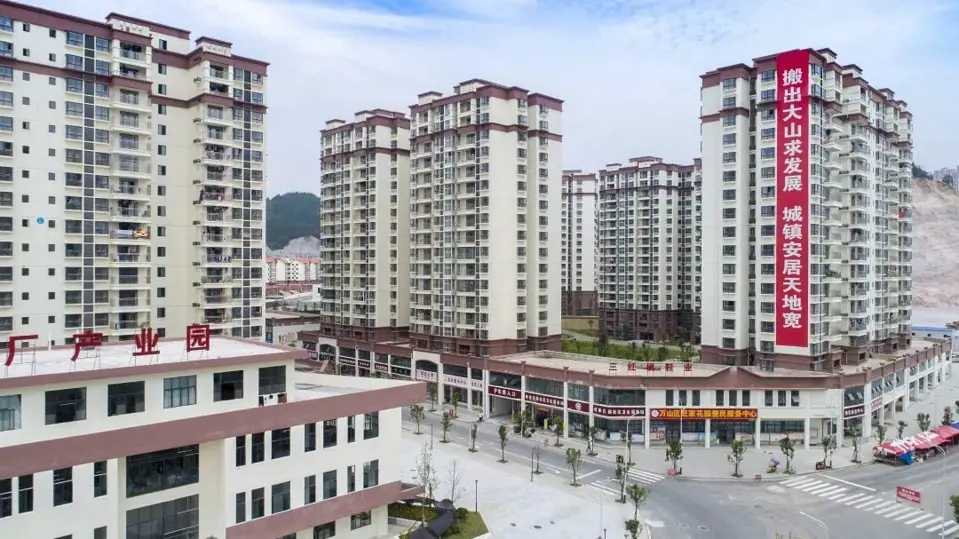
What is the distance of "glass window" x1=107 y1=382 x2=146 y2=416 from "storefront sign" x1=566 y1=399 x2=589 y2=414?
109ft

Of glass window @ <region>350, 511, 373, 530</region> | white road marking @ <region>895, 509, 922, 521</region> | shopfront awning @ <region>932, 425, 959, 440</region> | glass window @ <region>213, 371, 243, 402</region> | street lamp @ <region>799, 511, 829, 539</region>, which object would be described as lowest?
white road marking @ <region>895, 509, 922, 521</region>

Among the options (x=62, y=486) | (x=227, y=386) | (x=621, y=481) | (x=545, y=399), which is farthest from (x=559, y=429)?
(x=62, y=486)

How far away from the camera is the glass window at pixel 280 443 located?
28391mm

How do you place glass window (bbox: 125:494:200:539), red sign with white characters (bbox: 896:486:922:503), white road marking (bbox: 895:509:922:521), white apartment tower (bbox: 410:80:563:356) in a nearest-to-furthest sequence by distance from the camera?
1. glass window (bbox: 125:494:200:539)
2. white road marking (bbox: 895:509:922:521)
3. red sign with white characters (bbox: 896:486:922:503)
4. white apartment tower (bbox: 410:80:563:356)

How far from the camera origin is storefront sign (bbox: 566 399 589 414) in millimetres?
51219

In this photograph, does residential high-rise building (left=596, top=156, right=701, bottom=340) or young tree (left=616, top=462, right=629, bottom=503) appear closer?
young tree (left=616, top=462, right=629, bottom=503)

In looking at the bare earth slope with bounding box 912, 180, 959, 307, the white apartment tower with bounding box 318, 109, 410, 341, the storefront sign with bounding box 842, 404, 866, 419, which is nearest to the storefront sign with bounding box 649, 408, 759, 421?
the storefront sign with bounding box 842, 404, 866, 419

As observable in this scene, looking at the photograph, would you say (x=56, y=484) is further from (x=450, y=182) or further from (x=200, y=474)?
(x=450, y=182)

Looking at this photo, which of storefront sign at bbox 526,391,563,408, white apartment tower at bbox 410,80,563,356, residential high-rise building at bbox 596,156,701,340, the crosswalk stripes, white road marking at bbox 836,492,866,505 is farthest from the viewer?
residential high-rise building at bbox 596,156,701,340

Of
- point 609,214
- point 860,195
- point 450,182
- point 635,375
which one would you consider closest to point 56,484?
point 635,375

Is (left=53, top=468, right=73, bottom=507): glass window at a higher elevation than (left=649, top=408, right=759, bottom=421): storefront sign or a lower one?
higher

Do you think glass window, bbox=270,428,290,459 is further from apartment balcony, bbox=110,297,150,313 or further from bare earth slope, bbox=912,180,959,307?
bare earth slope, bbox=912,180,959,307

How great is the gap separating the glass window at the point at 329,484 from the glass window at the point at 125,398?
8470mm

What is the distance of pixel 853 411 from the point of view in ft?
166
